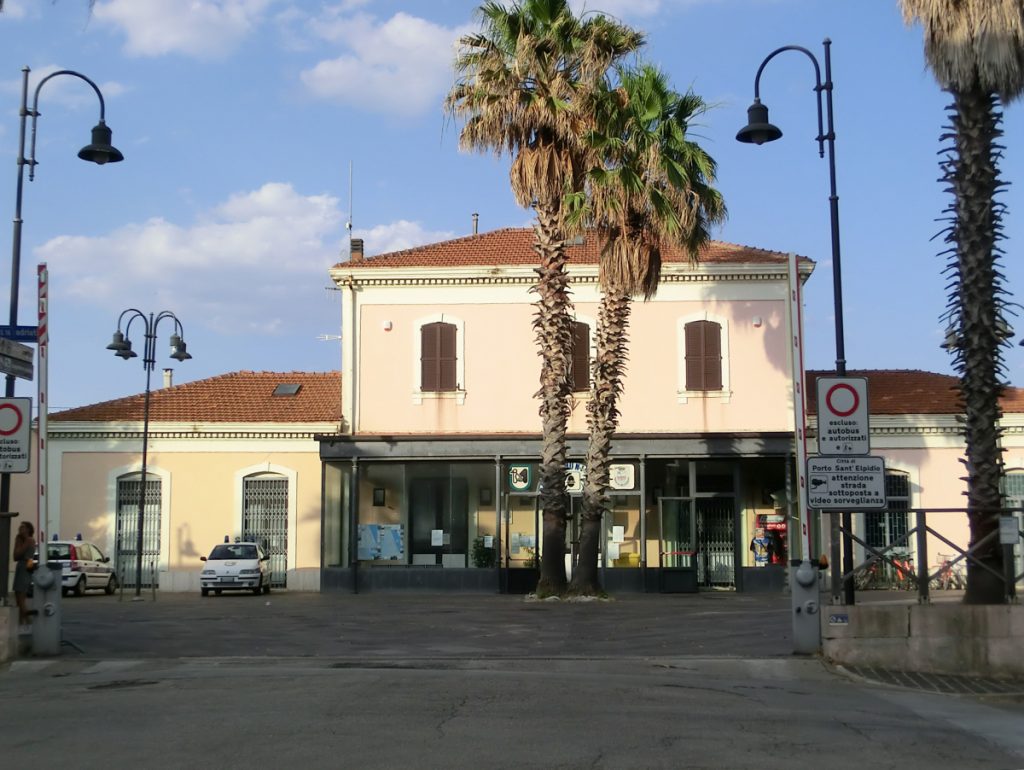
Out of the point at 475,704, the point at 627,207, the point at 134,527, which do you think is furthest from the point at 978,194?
the point at 134,527

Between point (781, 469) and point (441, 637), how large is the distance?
1545 centimetres

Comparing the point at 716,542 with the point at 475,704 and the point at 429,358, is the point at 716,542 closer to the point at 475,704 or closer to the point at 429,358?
the point at 429,358

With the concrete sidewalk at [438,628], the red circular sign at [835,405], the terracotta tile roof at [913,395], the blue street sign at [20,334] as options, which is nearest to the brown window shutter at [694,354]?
the terracotta tile roof at [913,395]

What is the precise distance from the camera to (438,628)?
1873 cm

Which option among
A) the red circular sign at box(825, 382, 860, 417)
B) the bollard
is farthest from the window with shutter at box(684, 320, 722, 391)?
the bollard

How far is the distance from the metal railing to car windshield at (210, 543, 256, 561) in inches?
785

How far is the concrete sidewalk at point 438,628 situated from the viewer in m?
15.7

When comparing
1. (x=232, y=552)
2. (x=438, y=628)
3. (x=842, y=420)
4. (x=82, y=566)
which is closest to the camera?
(x=842, y=420)

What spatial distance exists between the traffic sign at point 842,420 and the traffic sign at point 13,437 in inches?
377

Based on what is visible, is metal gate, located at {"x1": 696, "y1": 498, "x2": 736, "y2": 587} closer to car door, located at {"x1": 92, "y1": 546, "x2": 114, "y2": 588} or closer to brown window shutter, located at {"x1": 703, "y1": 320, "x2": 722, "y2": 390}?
brown window shutter, located at {"x1": 703, "y1": 320, "x2": 722, "y2": 390}

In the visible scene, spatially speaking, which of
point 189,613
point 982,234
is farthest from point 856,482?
point 189,613

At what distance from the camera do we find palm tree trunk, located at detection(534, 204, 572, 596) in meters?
25.0

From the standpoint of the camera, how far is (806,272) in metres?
31.2

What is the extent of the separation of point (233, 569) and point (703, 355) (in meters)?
13.1
